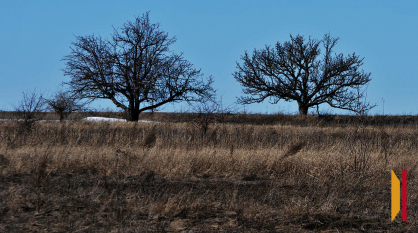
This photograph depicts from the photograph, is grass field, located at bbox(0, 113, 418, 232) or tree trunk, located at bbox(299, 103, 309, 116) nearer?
grass field, located at bbox(0, 113, 418, 232)

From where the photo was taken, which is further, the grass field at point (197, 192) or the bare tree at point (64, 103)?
the bare tree at point (64, 103)

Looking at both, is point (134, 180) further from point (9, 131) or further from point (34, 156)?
point (9, 131)

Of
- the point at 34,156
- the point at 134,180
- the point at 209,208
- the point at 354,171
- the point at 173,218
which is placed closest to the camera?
the point at 173,218

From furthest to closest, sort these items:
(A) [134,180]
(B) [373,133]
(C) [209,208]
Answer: (B) [373,133]
(A) [134,180]
(C) [209,208]

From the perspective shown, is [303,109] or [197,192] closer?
[197,192]

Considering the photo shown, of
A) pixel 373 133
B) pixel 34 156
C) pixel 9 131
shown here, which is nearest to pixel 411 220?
pixel 34 156

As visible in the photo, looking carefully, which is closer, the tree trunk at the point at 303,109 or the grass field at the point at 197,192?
the grass field at the point at 197,192

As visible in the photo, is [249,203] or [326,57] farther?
[326,57]

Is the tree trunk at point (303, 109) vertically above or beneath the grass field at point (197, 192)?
above

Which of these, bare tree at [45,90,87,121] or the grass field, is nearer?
the grass field

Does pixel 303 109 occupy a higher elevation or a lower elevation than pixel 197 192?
higher

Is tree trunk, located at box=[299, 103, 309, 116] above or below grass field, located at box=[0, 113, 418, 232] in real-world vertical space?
above

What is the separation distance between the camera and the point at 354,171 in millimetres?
6609

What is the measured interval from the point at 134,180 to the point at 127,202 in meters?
1.38
